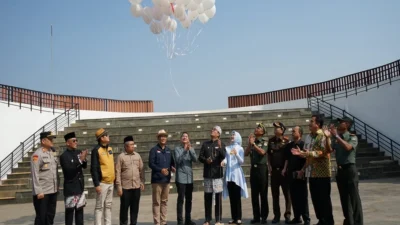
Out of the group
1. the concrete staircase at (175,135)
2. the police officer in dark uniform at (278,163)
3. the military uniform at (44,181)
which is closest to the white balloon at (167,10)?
the police officer in dark uniform at (278,163)

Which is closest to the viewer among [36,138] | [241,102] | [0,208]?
[0,208]

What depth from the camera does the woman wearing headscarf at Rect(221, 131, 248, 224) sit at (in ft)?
20.5

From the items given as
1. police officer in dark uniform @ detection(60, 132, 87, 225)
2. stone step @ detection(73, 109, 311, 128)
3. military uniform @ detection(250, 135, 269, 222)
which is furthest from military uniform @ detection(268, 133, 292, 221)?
stone step @ detection(73, 109, 311, 128)

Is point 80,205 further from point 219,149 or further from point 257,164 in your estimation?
point 257,164

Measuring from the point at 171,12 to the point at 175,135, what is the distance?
5780mm

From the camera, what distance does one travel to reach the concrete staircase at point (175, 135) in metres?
11.5

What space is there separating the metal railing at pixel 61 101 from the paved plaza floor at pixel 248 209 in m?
5.32

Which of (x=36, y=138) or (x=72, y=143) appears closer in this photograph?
(x=72, y=143)

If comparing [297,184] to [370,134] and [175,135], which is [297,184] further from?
[370,134]

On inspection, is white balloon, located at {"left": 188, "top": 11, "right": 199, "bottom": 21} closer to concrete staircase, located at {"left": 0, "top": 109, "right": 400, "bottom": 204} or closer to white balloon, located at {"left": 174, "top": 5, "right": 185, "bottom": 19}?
white balloon, located at {"left": 174, "top": 5, "right": 185, "bottom": 19}

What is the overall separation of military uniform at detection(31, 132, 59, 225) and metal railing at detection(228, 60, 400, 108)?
13.3 metres

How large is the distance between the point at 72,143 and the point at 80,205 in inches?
37.2

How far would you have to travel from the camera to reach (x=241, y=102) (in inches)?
891

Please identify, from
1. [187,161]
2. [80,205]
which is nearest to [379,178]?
[187,161]
